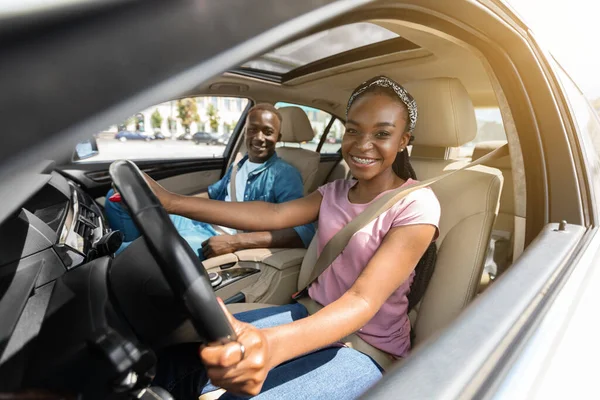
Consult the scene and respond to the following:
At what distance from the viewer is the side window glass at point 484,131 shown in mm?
1940

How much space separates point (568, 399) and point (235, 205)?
125 centimetres

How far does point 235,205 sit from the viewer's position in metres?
1.65

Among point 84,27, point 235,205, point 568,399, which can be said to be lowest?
point 568,399

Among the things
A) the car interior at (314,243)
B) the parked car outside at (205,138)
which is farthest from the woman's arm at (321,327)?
the parked car outside at (205,138)

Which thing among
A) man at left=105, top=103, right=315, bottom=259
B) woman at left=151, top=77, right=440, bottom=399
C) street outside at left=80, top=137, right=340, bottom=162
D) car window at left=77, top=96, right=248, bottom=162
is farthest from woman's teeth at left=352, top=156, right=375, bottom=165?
street outside at left=80, top=137, right=340, bottom=162

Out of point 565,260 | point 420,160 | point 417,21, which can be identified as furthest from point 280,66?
point 565,260

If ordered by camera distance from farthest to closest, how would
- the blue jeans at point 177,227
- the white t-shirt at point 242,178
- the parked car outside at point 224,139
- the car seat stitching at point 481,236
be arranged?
the parked car outside at point 224,139, the white t-shirt at point 242,178, the blue jeans at point 177,227, the car seat stitching at point 481,236

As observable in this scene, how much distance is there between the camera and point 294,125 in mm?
3734

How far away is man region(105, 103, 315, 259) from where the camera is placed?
2502 millimetres

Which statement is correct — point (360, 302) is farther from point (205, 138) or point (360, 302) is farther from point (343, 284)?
point (205, 138)

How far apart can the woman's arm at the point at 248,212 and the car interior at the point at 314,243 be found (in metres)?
0.27

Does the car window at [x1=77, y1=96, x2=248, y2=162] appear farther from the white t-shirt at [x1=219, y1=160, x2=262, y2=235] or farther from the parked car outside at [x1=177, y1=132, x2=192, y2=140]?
the white t-shirt at [x1=219, y1=160, x2=262, y2=235]

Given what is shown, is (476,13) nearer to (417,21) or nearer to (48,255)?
(417,21)

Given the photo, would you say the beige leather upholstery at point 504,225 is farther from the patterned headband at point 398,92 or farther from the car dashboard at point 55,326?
the car dashboard at point 55,326
